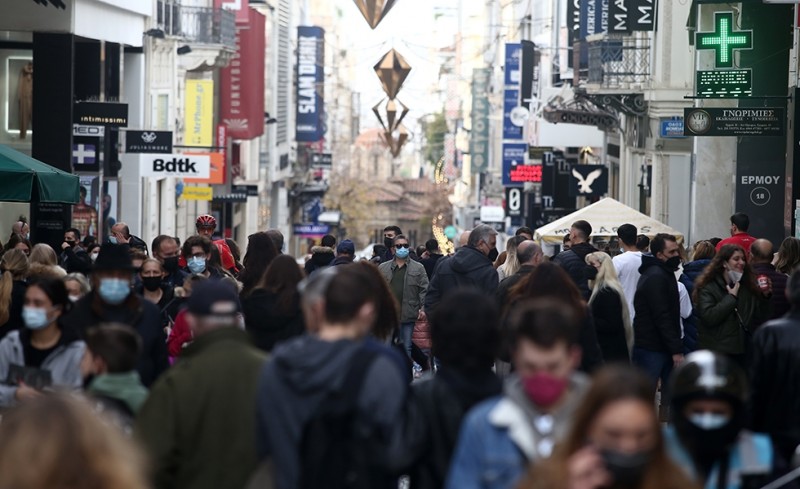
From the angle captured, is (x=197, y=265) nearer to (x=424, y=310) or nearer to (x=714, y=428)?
(x=424, y=310)

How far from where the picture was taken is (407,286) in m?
18.0

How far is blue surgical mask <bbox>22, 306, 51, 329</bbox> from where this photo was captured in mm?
8586

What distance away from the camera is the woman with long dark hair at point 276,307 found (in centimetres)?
1037

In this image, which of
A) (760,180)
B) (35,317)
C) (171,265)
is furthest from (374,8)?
(35,317)

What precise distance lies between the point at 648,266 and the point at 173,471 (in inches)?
311

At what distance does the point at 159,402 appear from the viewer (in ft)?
21.5

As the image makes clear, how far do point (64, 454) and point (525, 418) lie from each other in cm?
192

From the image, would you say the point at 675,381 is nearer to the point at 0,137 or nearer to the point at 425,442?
the point at 425,442

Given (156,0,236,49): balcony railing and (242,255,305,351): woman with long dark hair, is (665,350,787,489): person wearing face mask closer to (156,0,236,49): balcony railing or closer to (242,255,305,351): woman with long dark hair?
(242,255,305,351): woman with long dark hair

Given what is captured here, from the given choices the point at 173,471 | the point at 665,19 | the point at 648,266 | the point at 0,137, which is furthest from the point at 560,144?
the point at 173,471

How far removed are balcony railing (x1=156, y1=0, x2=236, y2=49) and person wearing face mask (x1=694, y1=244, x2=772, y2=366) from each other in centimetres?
3187

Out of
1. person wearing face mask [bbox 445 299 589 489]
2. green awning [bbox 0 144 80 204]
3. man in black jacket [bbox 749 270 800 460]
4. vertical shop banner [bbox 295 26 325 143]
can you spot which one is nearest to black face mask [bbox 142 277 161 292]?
green awning [bbox 0 144 80 204]

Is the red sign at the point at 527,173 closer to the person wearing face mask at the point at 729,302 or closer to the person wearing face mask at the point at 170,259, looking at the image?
the person wearing face mask at the point at 170,259

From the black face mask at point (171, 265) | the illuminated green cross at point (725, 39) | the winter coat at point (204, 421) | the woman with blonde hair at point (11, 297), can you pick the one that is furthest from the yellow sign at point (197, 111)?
the winter coat at point (204, 421)
